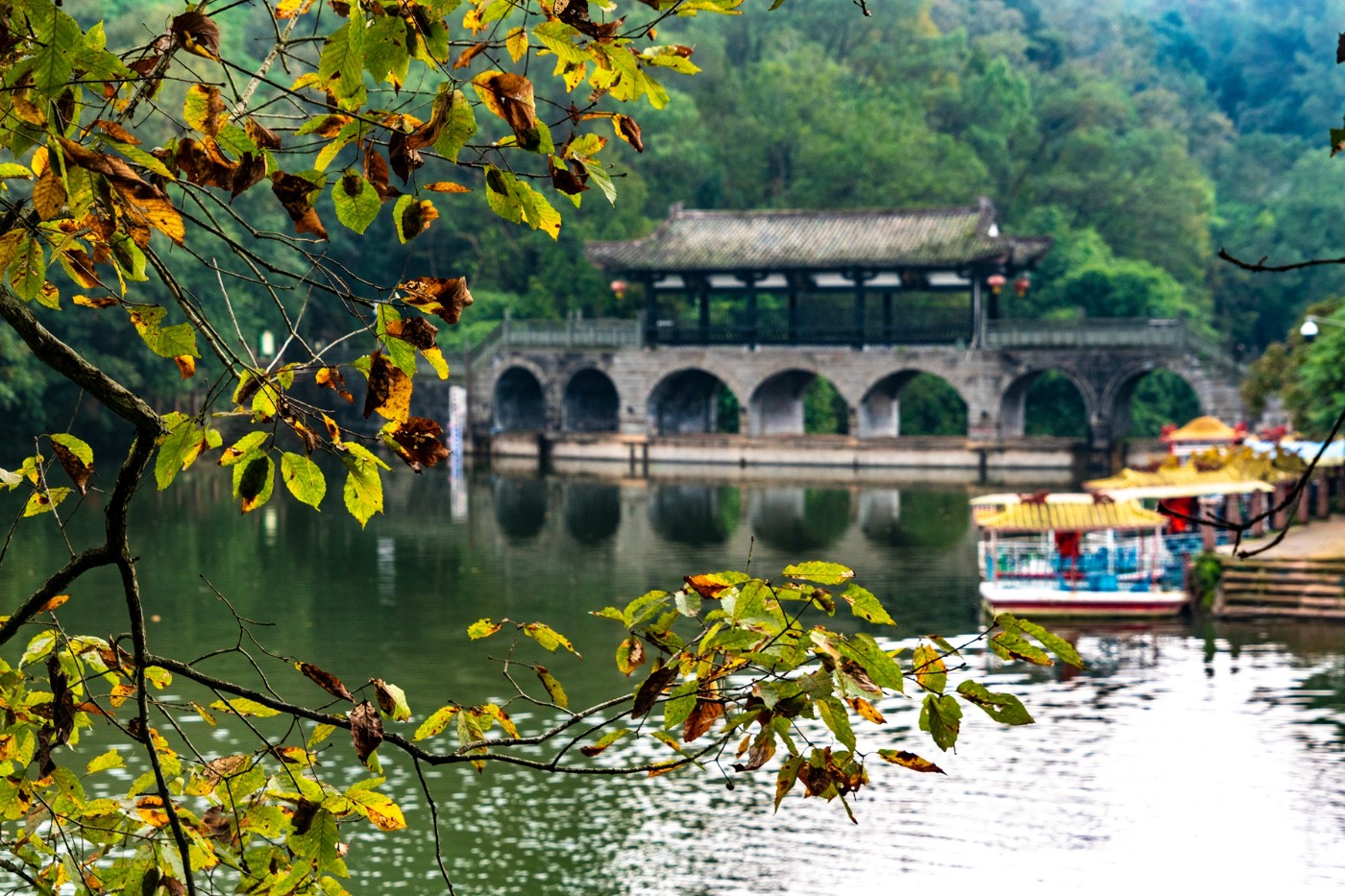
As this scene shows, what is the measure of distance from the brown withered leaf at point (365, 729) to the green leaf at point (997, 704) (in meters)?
1.24

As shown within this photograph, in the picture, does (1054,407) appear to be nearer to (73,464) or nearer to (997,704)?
(73,464)

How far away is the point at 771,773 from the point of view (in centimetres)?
1542

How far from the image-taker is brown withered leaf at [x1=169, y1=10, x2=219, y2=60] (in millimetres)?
3322

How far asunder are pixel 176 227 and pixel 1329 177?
62683 millimetres

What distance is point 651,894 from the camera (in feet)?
40.4

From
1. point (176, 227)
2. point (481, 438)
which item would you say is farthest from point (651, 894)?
point (481, 438)

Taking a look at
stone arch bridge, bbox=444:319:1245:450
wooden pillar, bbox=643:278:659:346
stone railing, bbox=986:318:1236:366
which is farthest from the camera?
wooden pillar, bbox=643:278:659:346

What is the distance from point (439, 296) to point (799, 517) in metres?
32.0

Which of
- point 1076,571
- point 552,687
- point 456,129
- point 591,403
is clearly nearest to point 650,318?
point 591,403

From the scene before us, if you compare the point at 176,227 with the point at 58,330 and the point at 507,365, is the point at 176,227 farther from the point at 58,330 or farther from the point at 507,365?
the point at 507,365

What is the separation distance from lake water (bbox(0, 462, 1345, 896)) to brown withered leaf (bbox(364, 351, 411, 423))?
635 centimetres

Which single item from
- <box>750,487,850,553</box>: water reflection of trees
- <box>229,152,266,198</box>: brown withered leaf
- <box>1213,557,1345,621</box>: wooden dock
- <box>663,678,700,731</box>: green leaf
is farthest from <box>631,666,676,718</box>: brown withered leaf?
<box>750,487,850,553</box>: water reflection of trees

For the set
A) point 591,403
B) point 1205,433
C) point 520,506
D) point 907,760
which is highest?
point 591,403

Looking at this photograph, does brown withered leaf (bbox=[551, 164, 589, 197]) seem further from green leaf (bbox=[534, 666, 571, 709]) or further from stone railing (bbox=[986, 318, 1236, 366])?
stone railing (bbox=[986, 318, 1236, 366])
